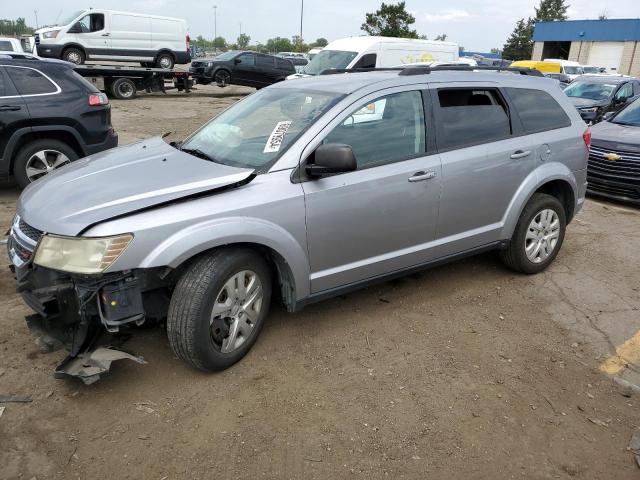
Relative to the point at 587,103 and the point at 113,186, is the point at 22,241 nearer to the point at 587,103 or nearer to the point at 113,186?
the point at 113,186

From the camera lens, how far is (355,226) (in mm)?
3506

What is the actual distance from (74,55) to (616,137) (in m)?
18.8

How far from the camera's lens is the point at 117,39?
2059 cm

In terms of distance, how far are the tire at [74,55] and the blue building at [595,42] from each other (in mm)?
38080

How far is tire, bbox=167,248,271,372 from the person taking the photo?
2953mm

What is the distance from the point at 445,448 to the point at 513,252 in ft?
Result: 7.82

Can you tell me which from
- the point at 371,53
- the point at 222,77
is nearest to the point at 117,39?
the point at 222,77

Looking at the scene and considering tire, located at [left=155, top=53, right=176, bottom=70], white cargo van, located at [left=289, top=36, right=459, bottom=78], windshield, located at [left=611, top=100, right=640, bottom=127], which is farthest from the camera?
tire, located at [left=155, top=53, right=176, bottom=70]

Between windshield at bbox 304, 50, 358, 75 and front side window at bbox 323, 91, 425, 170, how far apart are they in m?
10.4

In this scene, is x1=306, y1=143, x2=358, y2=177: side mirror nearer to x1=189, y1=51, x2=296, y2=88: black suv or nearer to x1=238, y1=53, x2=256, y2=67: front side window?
x1=189, y1=51, x2=296, y2=88: black suv

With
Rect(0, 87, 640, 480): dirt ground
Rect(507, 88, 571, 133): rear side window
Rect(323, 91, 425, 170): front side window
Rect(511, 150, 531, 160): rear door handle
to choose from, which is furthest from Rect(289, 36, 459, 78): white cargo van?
Rect(0, 87, 640, 480): dirt ground

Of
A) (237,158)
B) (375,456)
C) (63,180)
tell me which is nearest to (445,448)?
(375,456)

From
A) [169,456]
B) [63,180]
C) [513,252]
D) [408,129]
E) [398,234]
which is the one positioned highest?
[408,129]

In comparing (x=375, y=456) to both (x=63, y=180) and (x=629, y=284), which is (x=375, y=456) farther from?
(x=629, y=284)
